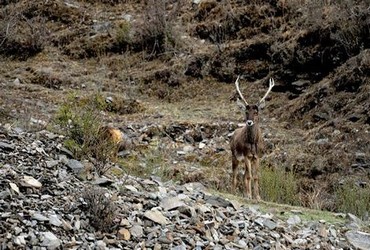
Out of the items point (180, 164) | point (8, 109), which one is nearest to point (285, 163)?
point (180, 164)

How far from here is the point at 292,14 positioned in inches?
716

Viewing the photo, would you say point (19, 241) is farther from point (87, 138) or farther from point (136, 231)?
point (87, 138)

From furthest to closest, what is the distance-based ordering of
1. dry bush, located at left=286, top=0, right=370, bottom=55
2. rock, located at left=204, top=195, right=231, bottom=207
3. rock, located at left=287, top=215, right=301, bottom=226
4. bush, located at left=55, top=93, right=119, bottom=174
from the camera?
dry bush, located at left=286, top=0, right=370, bottom=55 < bush, located at left=55, top=93, right=119, bottom=174 < rock, located at left=287, top=215, right=301, bottom=226 < rock, located at left=204, top=195, right=231, bottom=207

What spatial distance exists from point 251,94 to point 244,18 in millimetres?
3836

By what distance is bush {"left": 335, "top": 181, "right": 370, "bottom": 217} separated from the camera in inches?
344

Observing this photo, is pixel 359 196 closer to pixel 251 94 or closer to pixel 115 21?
pixel 251 94

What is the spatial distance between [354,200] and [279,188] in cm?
117

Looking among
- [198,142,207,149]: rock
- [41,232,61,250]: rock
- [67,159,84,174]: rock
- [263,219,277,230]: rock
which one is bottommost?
[198,142,207,149]: rock

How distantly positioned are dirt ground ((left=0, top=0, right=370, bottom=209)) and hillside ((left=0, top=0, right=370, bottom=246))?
0.04m

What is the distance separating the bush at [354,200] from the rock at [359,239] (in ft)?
4.95

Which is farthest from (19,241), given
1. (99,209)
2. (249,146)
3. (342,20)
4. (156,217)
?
(342,20)

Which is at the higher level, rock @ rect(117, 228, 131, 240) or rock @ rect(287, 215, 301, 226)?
rock @ rect(117, 228, 131, 240)

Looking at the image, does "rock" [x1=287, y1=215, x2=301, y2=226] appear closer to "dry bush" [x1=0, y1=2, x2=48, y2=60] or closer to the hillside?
the hillside

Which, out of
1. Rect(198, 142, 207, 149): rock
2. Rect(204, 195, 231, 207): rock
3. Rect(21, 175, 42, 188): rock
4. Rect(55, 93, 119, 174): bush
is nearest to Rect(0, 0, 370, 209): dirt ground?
Rect(198, 142, 207, 149): rock
